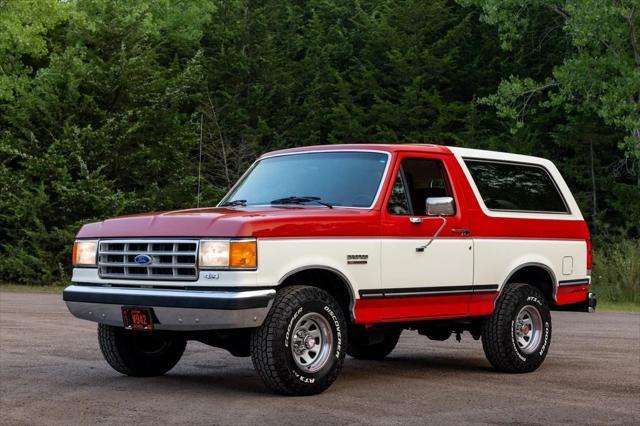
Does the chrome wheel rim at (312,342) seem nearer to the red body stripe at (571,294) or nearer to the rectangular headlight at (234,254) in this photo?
the rectangular headlight at (234,254)

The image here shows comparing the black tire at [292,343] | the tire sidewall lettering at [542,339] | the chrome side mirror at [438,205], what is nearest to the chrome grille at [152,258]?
the black tire at [292,343]

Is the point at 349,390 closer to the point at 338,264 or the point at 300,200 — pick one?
the point at 338,264

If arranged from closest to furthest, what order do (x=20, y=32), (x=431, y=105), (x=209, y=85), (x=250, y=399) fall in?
1. (x=250, y=399)
2. (x=20, y=32)
3. (x=431, y=105)
4. (x=209, y=85)

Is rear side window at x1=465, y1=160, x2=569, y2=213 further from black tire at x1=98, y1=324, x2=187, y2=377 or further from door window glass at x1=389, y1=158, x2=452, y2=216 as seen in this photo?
black tire at x1=98, y1=324, x2=187, y2=377

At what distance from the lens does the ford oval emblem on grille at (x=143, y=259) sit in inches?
361

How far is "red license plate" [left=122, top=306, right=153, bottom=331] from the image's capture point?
9.05m

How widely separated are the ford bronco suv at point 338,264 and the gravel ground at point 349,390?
0.37 meters

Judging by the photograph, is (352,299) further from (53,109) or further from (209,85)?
(209,85)

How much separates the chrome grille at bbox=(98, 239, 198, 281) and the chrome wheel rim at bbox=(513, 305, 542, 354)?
3.59 metres

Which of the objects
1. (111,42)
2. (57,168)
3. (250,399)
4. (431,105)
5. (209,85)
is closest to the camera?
(250,399)

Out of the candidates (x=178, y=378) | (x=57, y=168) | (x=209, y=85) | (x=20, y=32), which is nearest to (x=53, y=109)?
(x=57, y=168)

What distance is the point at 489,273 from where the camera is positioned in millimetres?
10703

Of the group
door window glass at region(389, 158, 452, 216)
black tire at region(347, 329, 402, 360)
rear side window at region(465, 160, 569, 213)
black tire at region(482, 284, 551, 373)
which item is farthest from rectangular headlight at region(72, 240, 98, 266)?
black tire at region(482, 284, 551, 373)

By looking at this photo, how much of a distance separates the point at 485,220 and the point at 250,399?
3.10 meters
